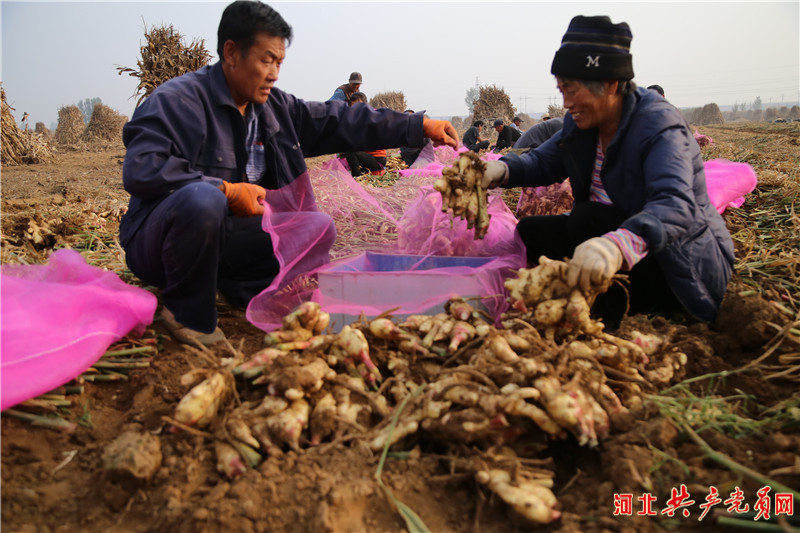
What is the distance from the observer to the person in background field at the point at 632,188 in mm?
1640

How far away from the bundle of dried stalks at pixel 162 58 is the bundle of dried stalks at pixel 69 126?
1044 cm

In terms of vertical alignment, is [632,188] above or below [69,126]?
below

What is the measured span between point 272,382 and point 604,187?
156 cm

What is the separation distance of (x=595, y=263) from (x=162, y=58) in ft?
21.0

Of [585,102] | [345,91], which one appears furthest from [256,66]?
[345,91]

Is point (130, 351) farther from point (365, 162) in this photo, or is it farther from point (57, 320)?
point (365, 162)

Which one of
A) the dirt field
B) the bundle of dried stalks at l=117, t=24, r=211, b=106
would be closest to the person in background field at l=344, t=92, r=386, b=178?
the bundle of dried stalks at l=117, t=24, r=211, b=106

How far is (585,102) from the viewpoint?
1946 mm

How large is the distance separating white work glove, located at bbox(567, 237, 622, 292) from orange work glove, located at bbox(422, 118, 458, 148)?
1.26 metres

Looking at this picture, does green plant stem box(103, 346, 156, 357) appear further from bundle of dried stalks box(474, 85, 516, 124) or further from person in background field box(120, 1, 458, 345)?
bundle of dried stalks box(474, 85, 516, 124)

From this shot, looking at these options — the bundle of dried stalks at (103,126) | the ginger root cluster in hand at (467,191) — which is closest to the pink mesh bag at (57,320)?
the ginger root cluster in hand at (467,191)

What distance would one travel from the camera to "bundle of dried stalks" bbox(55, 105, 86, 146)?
14.8 m

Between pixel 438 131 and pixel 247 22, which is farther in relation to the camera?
pixel 438 131

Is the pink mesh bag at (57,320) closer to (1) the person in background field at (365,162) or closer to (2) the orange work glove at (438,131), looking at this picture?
(2) the orange work glove at (438,131)
